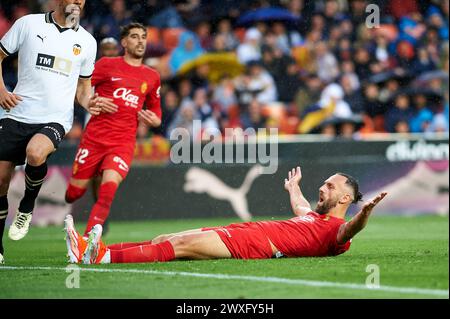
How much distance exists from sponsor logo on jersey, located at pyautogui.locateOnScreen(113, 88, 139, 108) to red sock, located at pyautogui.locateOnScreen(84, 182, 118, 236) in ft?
3.84

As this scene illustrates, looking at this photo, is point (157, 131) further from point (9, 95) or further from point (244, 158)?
point (9, 95)

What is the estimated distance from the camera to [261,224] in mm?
8602

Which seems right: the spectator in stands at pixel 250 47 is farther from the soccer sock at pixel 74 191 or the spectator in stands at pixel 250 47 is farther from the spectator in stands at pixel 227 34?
the soccer sock at pixel 74 191

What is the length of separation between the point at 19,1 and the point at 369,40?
7.15 meters

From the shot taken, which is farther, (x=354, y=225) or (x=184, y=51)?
(x=184, y=51)

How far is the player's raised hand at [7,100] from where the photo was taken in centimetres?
898

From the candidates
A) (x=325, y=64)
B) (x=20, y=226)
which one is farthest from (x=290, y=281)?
(x=325, y=64)

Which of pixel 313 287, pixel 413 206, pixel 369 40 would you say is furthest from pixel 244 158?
pixel 313 287

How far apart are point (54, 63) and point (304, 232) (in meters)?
2.89

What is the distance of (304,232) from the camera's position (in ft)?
28.2

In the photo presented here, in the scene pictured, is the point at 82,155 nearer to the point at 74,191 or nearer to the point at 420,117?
the point at 74,191

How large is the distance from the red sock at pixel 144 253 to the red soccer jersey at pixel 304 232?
0.86 metres

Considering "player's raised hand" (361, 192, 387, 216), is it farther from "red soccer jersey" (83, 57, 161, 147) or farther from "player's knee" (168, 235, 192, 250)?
"red soccer jersey" (83, 57, 161, 147)

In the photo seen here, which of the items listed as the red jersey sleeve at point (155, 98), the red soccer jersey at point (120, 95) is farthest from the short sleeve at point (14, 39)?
the red jersey sleeve at point (155, 98)
